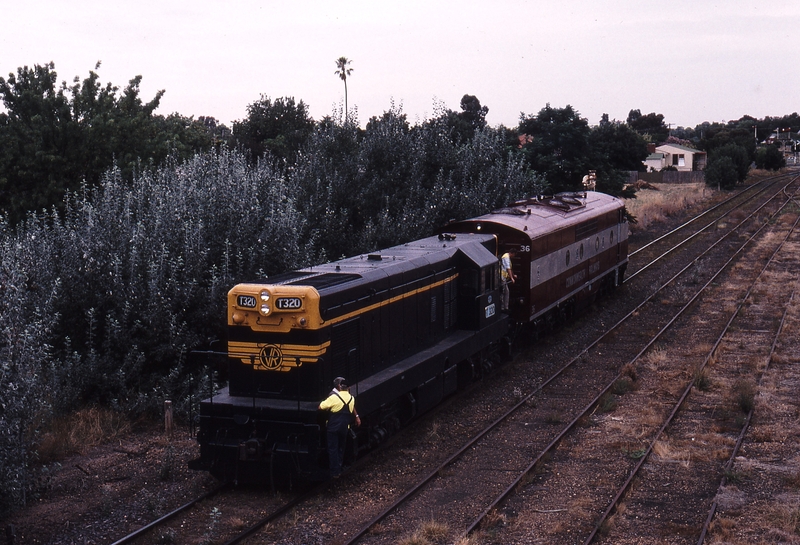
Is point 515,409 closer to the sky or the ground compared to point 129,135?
closer to the ground

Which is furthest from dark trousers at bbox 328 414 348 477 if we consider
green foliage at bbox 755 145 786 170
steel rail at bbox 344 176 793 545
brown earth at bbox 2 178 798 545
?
green foliage at bbox 755 145 786 170

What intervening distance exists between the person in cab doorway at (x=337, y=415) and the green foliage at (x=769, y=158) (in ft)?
319

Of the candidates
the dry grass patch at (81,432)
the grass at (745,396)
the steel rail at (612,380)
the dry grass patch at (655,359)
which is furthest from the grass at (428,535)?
the dry grass patch at (655,359)

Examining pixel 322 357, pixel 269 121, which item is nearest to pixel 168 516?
pixel 322 357

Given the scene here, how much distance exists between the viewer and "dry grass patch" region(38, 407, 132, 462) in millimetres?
12188

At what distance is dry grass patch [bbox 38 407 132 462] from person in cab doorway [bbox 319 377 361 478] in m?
4.67

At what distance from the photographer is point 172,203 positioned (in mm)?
15477

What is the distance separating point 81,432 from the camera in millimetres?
12961

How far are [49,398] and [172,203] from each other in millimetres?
4395

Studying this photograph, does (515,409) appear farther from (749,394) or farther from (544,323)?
(544,323)

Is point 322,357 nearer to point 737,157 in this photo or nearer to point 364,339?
point 364,339

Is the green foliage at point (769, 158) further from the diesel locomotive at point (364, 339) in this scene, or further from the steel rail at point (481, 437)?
the diesel locomotive at point (364, 339)

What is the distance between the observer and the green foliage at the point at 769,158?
3734 inches

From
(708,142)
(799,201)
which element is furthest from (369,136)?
(708,142)
